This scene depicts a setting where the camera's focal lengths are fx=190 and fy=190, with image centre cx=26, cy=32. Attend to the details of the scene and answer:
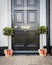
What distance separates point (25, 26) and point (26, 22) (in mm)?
146

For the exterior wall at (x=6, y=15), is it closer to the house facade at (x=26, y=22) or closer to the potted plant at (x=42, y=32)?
the house facade at (x=26, y=22)

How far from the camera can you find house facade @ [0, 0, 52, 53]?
6.62 metres

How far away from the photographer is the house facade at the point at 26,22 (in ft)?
21.7

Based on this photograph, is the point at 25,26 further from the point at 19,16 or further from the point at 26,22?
the point at 19,16

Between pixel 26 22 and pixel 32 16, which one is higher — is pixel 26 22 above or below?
below

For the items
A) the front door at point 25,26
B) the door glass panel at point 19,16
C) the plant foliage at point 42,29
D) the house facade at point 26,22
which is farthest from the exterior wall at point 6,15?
the plant foliage at point 42,29

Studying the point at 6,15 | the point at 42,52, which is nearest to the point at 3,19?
the point at 6,15

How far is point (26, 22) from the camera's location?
6.71m

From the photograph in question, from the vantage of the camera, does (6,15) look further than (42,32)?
Yes

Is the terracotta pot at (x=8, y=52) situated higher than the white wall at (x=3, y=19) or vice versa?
the white wall at (x=3, y=19)

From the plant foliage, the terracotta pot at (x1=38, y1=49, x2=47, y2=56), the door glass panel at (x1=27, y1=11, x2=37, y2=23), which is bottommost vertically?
the terracotta pot at (x1=38, y1=49, x2=47, y2=56)

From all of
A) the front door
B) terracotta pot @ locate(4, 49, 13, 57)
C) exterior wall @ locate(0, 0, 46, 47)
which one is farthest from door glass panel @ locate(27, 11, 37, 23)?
terracotta pot @ locate(4, 49, 13, 57)

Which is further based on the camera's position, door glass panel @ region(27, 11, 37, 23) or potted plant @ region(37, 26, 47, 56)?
door glass panel @ region(27, 11, 37, 23)

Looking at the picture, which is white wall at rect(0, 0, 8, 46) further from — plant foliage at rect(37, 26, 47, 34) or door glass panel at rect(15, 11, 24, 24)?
plant foliage at rect(37, 26, 47, 34)
